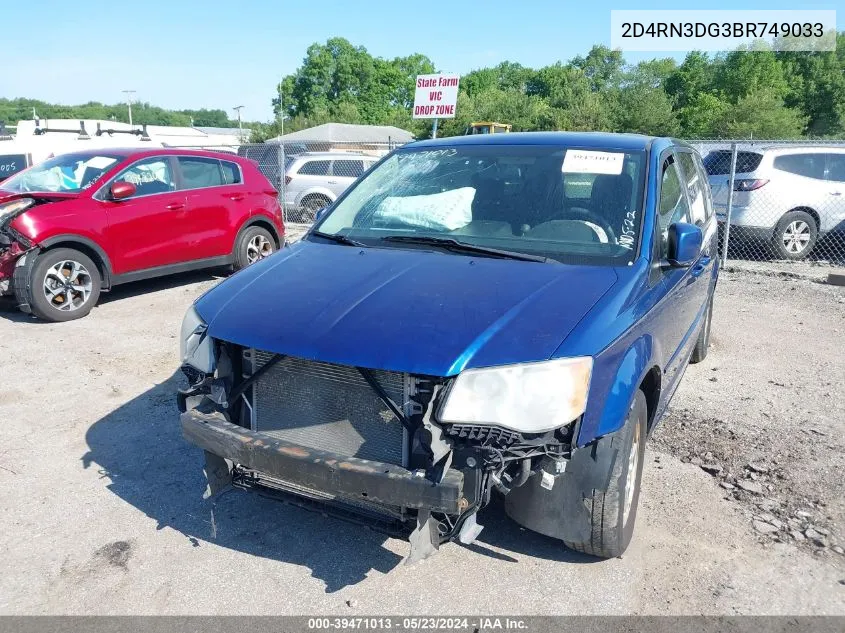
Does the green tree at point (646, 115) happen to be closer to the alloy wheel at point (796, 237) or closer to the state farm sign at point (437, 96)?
the state farm sign at point (437, 96)

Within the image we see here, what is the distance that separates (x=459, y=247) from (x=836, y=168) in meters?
9.83

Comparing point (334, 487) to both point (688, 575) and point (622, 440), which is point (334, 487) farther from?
point (688, 575)

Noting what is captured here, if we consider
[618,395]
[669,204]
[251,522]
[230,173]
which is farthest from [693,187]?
[230,173]

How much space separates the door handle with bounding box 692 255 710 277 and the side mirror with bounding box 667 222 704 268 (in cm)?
81

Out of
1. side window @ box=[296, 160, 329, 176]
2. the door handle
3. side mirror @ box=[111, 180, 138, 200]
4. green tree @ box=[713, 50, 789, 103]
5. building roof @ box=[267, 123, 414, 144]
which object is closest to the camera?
the door handle

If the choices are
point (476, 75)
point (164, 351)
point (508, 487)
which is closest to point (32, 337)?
point (164, 351)

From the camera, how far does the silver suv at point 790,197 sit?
10.6 metres

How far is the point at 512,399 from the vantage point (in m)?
2.50

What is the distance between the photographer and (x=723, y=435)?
4.50 metres

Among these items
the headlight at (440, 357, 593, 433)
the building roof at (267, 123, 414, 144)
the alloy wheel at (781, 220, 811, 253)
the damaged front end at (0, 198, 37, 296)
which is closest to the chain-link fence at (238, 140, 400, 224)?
the damaged front end at (0, 198, 37, 296)

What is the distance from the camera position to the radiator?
2.70m

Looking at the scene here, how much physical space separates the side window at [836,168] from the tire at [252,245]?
851cm

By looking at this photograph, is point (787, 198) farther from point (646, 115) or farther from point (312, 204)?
point (646, 115)

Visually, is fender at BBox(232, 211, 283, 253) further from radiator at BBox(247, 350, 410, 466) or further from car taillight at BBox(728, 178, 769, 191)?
car taillight at BBox(728, 178, 769, 191)
